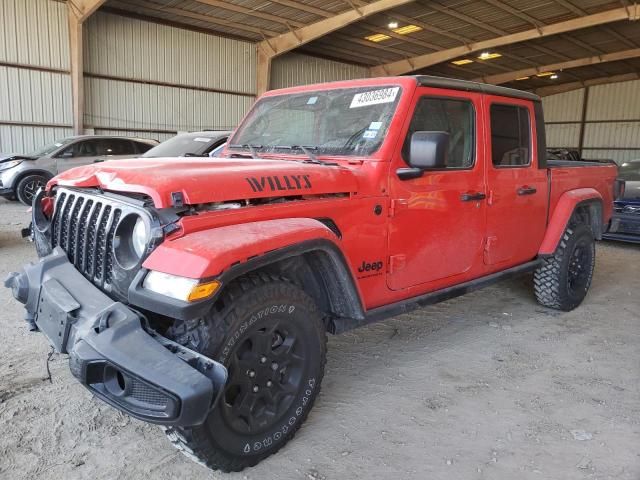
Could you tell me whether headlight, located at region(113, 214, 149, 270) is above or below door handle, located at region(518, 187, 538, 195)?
below

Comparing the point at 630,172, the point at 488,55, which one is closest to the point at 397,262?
the point at 630,172

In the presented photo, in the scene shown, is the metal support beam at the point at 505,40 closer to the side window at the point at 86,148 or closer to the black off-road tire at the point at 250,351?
the side window at the point at 86,148

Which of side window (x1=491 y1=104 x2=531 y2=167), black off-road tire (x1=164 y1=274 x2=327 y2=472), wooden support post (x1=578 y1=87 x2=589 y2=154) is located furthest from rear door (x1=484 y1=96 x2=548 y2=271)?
wooden support post (x1=578 y1=87 x2=589 y2=154)

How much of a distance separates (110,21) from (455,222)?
15.1 meters

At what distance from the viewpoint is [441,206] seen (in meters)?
3.24

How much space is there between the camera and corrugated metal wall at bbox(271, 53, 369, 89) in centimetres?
1956

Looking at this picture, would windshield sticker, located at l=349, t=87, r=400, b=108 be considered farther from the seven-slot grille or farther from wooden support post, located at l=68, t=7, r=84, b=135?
wooden support post, located at l=68, t=7, r=84, b=135

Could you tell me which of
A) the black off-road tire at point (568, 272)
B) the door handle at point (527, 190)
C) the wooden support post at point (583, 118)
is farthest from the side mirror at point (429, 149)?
the wooden support post at point (583, 118)

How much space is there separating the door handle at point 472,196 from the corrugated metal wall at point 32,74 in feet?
47.4

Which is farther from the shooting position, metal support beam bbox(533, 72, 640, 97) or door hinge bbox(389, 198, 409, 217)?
metal support beam bbox(533, 72, 640, 97)

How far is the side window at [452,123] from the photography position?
3.16 m

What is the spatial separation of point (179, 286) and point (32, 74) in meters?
15.0

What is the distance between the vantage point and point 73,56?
14141mm

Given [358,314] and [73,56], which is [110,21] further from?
[358,314]
